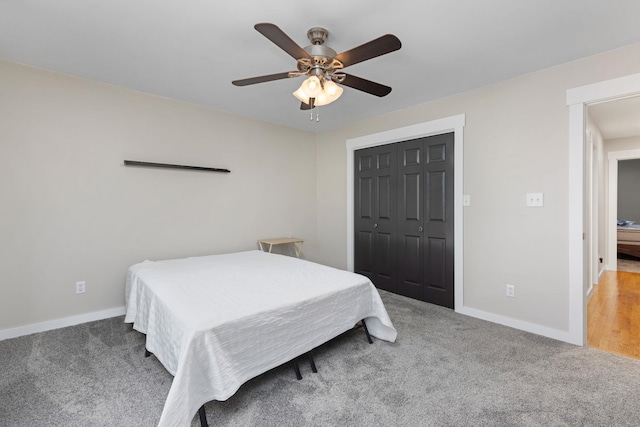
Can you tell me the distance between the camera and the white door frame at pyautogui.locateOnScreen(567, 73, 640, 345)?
7.53ft

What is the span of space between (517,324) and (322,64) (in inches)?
109

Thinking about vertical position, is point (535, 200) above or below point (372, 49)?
below

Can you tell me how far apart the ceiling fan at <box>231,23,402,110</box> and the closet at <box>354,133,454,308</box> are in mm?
1459

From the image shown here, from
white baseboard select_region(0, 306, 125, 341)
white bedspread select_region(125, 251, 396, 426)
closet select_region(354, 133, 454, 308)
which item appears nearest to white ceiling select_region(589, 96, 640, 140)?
closet select_region(354, 133, 454, 308)

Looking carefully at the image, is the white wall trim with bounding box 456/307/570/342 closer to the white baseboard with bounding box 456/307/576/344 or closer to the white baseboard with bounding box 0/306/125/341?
the white baseboard with bounding box 456/307/576/344

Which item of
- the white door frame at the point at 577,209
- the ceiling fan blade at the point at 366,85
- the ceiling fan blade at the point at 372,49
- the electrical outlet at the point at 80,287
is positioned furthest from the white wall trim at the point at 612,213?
the electrical outlet at the point at 80,287

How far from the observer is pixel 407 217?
3512 mm

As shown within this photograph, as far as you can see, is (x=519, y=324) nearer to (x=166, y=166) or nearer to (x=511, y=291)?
(x=511, y=291)

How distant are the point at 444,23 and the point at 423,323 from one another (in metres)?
2.43

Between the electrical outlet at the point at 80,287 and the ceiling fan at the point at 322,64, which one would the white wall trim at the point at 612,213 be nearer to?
the ceiling fan at the point at 322,64

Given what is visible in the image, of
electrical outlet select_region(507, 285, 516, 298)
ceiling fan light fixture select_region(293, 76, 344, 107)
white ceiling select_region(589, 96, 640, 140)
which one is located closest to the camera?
ceiling fan light fixture select_region(293, 76, 344, 107)

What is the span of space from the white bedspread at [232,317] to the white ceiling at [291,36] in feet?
5.70

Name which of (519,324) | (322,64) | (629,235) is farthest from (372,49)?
(629,235)

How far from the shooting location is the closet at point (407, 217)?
3.18 metres
